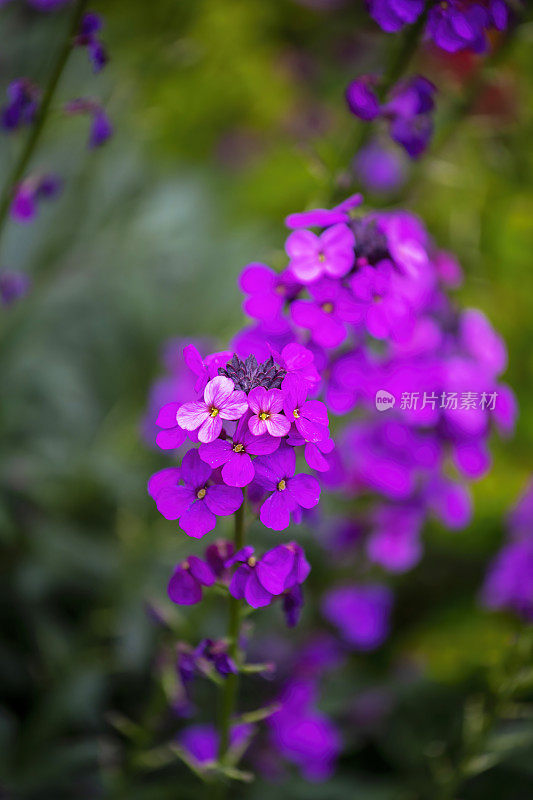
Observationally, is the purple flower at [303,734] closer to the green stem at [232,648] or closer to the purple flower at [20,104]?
the green stem at [232,648]

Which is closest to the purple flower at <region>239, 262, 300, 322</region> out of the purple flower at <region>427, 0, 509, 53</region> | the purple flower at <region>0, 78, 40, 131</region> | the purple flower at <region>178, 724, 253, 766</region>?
the purple flower at <region>427, 0, 509, 53</region>

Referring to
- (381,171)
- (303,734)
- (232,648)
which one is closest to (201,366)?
(232,648)

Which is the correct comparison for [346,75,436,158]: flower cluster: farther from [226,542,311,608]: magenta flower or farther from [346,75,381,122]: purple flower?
[226,542,311,608]: magenta flower

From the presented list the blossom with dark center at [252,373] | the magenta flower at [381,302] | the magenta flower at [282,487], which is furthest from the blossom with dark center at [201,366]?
the magenta flower at [381,302]

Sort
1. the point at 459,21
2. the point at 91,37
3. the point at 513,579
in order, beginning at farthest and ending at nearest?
the point at 513,579 < the point at 91,37 < the point at 459,21

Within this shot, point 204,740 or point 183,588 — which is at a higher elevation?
point 183,588

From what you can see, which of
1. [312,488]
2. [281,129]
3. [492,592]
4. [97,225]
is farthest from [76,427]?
[281,129]

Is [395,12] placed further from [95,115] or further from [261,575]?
[261,575]
